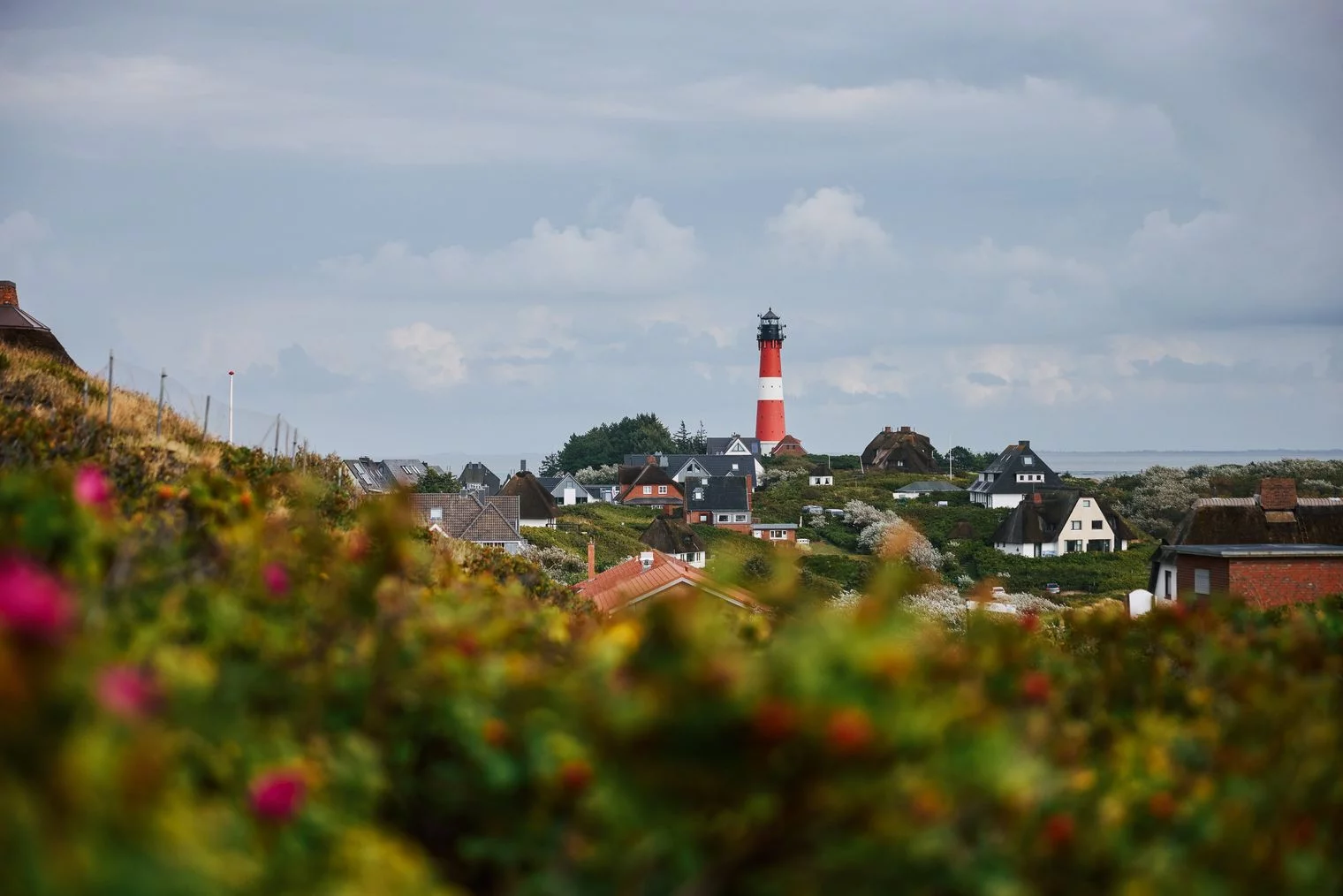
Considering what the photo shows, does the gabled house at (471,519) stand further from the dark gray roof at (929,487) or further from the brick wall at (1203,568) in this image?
the dark gray roof at (929,487)

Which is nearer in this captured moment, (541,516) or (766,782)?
(766,782)

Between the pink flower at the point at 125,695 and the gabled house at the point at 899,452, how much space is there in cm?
10625

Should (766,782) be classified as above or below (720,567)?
below

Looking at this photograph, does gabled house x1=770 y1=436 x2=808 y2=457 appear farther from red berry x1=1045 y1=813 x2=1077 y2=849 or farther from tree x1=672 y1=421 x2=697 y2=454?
red berry x1=1045 y1=813 x2=1077 y2=849

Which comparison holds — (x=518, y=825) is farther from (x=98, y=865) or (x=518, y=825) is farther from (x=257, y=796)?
(x=98, y=865)

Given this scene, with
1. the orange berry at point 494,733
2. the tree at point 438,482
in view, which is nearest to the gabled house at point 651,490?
the tree at point 438,482

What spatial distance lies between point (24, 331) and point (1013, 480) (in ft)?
253

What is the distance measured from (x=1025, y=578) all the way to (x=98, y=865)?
59.6m

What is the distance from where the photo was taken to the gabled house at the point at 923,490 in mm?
90031

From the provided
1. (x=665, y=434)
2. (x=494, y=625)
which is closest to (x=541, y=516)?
(x=665, y=434)

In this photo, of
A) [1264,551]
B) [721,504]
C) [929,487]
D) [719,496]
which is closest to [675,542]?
[721,504]

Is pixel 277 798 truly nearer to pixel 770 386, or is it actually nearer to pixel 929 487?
pixel 929 487

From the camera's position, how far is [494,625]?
3697mm

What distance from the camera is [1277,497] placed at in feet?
105
